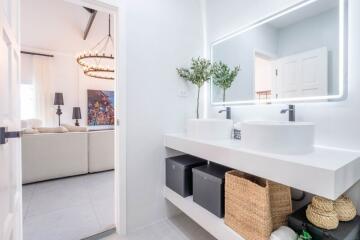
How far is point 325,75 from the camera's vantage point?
1.34 meters

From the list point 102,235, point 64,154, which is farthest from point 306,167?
point 64,154

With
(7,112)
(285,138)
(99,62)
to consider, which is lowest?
(285,138)

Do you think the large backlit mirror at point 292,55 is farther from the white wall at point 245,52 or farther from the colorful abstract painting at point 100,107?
the colorful abstract painting at point 100,107

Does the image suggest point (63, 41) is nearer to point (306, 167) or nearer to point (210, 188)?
point (210, 188)

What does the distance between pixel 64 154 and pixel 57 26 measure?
9.13 ft

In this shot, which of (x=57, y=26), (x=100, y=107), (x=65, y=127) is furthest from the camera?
(x=100, y=107)

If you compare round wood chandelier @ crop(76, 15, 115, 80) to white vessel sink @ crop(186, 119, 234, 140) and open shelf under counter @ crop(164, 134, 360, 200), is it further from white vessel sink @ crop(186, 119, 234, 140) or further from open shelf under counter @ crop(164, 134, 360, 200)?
open shelf under counter @ crop(164, 134, 360, 200)

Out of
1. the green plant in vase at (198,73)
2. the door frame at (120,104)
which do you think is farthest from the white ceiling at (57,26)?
the green plant in vase at (198,73)

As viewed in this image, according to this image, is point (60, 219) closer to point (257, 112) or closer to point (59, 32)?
point (257, 112)

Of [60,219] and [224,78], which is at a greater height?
[224,78]

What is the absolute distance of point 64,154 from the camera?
3.00 meters

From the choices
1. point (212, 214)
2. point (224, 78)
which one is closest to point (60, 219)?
point (212, 214)

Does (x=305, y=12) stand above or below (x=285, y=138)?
above

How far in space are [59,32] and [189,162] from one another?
14.3 ft
